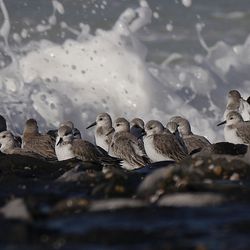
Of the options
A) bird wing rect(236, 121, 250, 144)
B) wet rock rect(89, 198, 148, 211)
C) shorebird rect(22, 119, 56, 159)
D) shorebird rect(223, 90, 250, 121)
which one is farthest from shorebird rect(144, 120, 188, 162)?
wet rock rect(89, 198, 148, 211)

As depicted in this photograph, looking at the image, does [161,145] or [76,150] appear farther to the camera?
[161,145]

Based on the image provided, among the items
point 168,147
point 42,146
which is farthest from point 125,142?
point 42,146

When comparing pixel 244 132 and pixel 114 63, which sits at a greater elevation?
pixel 114 63

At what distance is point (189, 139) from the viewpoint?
15336 mm

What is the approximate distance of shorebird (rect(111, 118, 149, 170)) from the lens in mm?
13930

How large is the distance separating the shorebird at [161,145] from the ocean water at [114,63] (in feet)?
19.7

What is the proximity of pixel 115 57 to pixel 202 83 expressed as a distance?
7.43 ft

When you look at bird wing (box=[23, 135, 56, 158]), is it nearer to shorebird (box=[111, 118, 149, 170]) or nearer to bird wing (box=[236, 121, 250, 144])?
shorebird (box=[111, 118, 149, 170])

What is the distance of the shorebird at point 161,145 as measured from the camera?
13805 mm

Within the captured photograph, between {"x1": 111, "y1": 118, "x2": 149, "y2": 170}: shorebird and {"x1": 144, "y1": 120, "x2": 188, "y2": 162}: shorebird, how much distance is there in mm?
118

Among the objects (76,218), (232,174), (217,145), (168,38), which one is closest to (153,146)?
(217,145)

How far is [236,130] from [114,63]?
8235 mm

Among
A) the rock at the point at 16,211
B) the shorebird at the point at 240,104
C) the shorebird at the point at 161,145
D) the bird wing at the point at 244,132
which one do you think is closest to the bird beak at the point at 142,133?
the shorebird at the point at 161,145

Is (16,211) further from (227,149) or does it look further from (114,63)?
(114,63)
